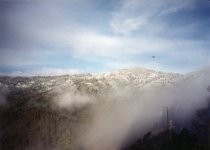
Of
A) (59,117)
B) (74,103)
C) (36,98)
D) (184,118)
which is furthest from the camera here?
(36,98)

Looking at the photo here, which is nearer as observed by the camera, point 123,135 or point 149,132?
point 149,132

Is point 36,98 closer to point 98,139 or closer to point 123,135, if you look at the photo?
point 98,139

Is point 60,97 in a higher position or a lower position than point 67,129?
higher

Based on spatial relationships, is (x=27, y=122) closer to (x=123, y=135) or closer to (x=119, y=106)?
(x=119, y=106)

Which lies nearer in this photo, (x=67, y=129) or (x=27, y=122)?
(x=67, y=129)

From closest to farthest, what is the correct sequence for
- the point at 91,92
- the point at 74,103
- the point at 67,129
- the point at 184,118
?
the point at 184,118
the point at 67,129
the point at 74,103
the point at 91,92

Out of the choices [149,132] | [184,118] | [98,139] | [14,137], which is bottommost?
[14,137]

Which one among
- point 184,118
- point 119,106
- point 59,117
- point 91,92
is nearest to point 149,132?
point 184,118

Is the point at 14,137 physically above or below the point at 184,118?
below

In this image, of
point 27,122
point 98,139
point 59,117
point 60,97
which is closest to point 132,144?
point 98,139
